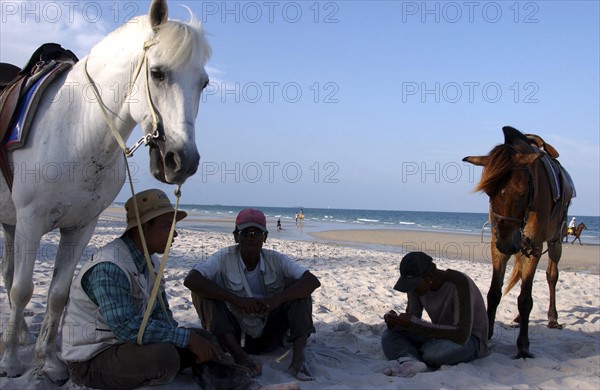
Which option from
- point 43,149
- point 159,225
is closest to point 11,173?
point 43,149

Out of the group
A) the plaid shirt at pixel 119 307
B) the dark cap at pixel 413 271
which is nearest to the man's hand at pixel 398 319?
the dark cap at pixel 413 271

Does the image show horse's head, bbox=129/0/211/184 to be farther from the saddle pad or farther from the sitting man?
the sitting man

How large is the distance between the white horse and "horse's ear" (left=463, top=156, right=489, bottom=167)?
2.82 metres

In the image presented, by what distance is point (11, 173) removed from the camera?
305 cm

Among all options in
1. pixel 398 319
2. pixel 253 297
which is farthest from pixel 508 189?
pixel 253 297

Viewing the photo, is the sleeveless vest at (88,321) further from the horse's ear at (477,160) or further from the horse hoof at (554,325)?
the horse hoof at (554,325)

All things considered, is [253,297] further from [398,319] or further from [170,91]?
[170,91]

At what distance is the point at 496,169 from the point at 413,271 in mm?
1204

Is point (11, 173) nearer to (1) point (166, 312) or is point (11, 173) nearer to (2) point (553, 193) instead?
(1) point (166, 312)

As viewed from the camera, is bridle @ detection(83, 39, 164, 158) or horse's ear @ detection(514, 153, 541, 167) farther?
horse's ear @ detection(514, 153, 541, 167)

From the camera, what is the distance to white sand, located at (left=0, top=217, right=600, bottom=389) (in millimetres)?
3443

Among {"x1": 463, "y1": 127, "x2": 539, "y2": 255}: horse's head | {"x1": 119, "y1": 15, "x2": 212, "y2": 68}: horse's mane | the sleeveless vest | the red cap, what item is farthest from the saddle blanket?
the sleeveless vest

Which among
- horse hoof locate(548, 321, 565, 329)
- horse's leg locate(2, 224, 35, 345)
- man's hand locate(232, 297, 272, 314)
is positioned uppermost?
horse's leg locate(2, 224, 35, 345)

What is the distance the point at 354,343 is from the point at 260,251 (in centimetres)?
134
